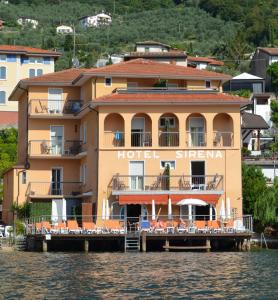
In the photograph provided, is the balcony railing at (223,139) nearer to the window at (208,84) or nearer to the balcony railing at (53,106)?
the window at (208,84)

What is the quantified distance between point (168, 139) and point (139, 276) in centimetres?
2392

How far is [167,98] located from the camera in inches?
2392

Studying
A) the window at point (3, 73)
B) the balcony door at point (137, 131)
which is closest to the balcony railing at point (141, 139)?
the balcony door at point (137, 131)

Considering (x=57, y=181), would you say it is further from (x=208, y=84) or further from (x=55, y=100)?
(x=208, y=84)

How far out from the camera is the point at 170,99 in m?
60.5

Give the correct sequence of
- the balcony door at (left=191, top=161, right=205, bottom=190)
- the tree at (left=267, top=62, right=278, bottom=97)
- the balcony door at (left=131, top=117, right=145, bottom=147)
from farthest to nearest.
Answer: the tree at (left=267, top=62, right=278, bottom=97)
the balcony door at (left=131, top=117, right=145, bottom=147)
the balcony door at (left=191, top=161, right=205, bottom=190)

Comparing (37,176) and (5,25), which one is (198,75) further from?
(5,25)

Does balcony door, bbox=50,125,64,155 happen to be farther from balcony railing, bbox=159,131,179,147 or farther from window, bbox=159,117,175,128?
balcony railing, bbox=159,131,179,147

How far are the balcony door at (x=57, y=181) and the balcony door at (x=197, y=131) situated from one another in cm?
1124

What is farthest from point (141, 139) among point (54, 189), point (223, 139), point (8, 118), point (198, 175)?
point (8, 118)

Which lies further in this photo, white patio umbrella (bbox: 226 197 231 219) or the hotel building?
the hotel building

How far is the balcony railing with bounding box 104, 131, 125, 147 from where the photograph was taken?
61156 mm

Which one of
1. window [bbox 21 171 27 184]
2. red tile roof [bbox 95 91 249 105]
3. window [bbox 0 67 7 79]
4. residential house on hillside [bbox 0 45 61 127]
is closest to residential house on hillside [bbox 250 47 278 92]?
residential house on hillside [bbox 0 45 61 127]

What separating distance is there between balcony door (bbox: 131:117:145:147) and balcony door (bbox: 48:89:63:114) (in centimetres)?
844
